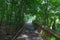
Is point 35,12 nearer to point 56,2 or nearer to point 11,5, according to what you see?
point 11,5

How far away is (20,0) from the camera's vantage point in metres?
16.2

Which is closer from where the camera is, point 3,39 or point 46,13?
point 3,39

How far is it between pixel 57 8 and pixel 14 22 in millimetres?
5723

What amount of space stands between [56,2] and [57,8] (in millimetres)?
823

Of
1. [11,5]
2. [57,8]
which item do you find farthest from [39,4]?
[11,5]

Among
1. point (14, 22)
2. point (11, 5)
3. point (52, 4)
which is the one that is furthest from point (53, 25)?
point (14, 22)

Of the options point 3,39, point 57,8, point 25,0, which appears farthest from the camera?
point 25,0

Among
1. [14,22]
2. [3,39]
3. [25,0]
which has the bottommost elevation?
[3,39]

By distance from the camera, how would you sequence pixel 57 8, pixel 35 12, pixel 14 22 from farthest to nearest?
pixel 14 22, pixel 35 12, pixel 57 8

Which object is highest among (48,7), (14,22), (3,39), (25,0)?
(25,0)

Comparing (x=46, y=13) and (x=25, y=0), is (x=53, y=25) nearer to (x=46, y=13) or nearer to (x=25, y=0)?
(x=46, y=13)

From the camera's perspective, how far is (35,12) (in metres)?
14.0

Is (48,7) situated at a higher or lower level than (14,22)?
higher

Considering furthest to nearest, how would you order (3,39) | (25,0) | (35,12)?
(25,0) < (35,12) < (3,39)
